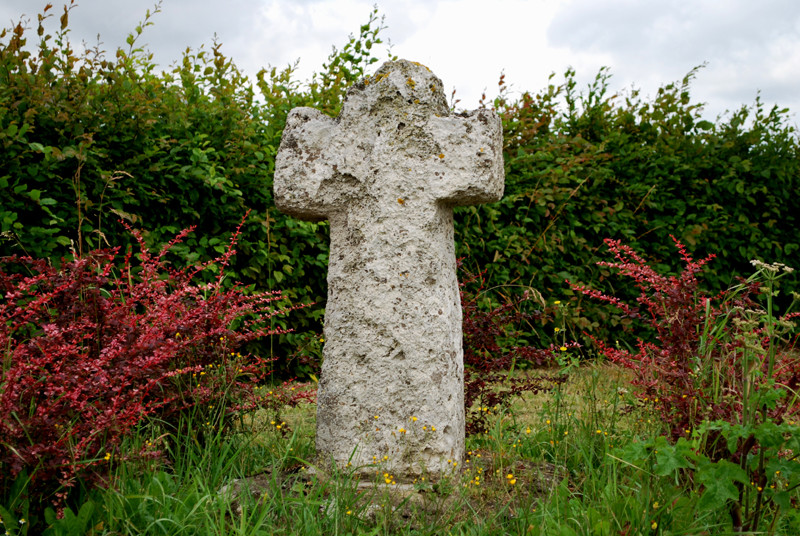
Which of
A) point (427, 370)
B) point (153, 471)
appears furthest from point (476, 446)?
point (153, 471)

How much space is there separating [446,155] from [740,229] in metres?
5.39

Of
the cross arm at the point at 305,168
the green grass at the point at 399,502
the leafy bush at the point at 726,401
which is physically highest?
the cross arm at the point at 305,168

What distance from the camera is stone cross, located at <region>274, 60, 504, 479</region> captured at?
2750 mm

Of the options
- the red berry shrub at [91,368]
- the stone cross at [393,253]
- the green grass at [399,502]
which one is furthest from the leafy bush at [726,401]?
the red berry shrub at [91,368]

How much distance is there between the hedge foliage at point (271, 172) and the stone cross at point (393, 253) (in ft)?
4.46

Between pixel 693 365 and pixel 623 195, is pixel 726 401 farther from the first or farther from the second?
pixel 623 195

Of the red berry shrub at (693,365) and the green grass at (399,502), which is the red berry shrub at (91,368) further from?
the red berry shrub at (693,365)

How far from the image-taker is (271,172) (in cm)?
491

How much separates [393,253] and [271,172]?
240cm

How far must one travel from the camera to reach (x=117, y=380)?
261cm

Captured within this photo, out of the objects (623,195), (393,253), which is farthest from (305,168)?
(623,195)

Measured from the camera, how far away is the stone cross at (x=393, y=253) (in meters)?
2.75

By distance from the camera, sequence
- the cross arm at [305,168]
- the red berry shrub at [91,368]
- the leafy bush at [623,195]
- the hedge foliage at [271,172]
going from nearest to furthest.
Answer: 1. the red berry shrub at [91,368]
2. the cross arm at [305,168]
3. the hedge foliage at [271,172]
4. the leafy bush at [623,195]

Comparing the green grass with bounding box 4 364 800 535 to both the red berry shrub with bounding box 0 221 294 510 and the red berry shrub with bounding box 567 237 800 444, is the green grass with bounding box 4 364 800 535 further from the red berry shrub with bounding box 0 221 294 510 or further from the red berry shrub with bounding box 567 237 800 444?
the red berry shrub with bounding box 567 237 800 444
